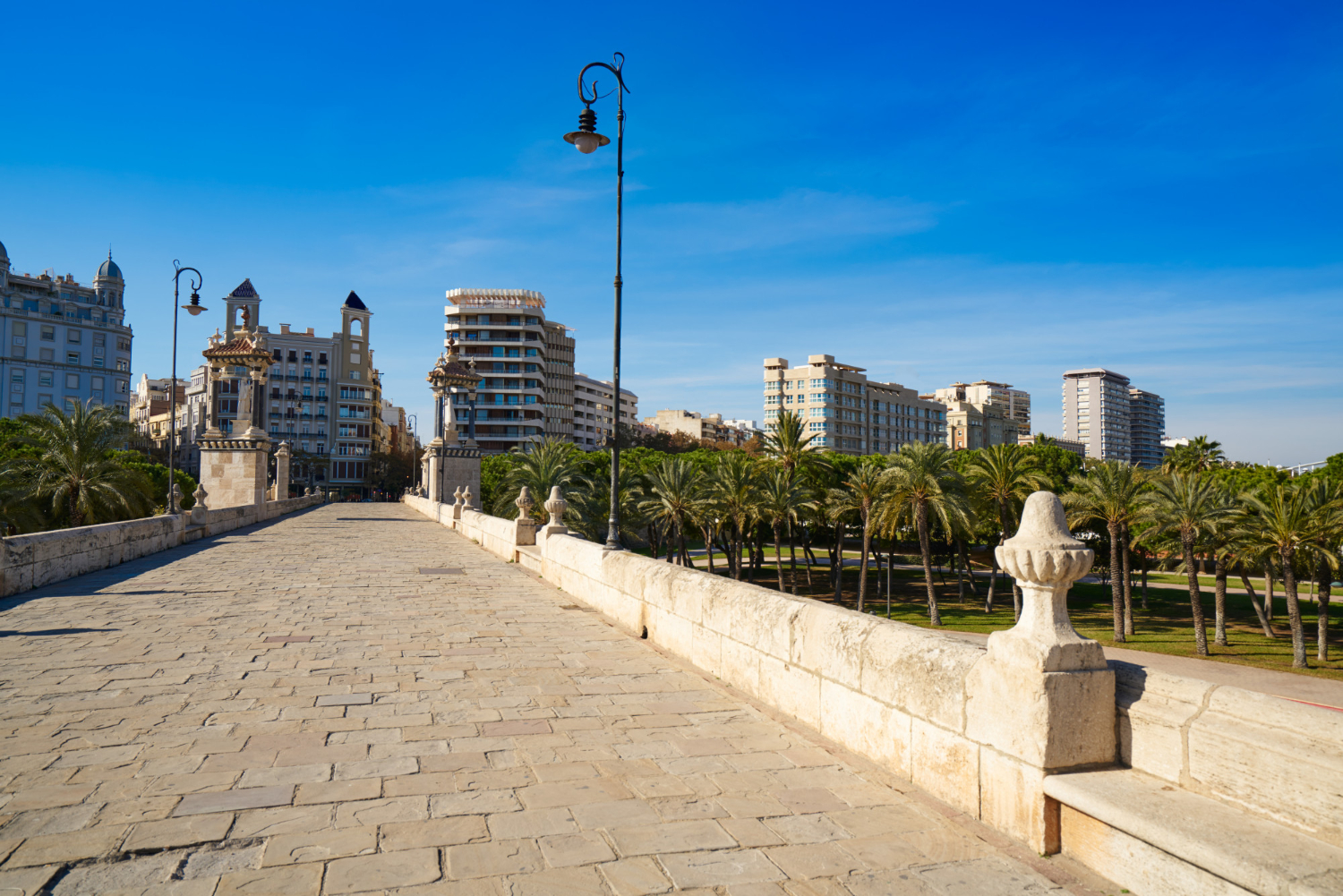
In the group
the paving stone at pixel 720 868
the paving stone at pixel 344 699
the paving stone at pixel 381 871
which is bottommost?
the paving stone at pixel 344 699

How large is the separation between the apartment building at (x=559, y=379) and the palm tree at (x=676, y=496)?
249 ft

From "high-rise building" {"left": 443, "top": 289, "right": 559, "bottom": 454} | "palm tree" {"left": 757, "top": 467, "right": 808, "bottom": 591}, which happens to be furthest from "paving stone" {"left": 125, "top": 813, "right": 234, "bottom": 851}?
"high-rise building" {"left": 443, "top": 289, "right": 559, "bottom": 454}

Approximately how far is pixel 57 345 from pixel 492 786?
4570 inches

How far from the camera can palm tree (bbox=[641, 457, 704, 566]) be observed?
138 feet

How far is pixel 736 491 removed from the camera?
41688mm

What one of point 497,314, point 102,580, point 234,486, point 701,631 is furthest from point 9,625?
point 497,314

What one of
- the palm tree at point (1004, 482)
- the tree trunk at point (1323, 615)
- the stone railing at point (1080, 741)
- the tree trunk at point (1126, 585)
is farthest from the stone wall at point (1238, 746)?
the tree trunk at point (1323, 615)

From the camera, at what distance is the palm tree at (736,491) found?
136 ft

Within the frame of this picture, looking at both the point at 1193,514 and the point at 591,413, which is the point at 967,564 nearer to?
the point at 1193,514

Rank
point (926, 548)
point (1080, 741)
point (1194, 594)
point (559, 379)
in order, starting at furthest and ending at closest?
point (559, 379), point (926, 548), point (1194, 594), point (1080, 741)

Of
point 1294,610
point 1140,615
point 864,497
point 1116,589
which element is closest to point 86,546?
point 864,497

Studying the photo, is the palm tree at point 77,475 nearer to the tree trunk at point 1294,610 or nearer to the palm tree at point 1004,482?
the palm tree at point 1004,482

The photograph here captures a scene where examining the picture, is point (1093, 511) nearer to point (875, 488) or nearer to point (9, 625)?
point (875, 488)

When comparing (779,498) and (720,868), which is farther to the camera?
(779,498)
